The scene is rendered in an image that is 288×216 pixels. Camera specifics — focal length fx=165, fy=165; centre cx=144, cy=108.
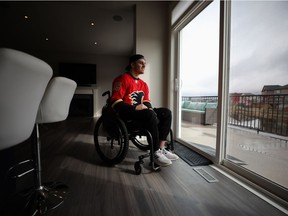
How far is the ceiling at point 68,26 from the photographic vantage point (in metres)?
2.98

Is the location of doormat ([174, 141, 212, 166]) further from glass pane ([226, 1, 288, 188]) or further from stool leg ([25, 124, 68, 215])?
stool leg ([25, 124, 68, 215])

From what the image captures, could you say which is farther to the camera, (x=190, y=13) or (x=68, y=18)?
(x=68, y=18)

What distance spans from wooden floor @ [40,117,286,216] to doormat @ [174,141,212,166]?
0.08 metres

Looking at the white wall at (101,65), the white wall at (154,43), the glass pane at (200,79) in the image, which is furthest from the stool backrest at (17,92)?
the white wall at (101,65)

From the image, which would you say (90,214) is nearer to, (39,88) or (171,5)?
(39,88)

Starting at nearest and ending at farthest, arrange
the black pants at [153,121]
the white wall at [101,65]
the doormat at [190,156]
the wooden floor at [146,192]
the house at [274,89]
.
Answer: the wooden floor at [146,192], the house at [274,89], the black pants at [153,121], the doormat at [190,156], the white wall at [101,65]

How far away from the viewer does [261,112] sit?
4.45 feet

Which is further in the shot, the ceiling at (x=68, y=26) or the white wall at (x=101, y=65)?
the white wall at (x=101, y=65)

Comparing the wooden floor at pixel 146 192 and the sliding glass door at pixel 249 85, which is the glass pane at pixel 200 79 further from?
the wooden floor at pixel 146 192

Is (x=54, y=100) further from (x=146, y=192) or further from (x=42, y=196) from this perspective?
Answer: (x=146, y=192)

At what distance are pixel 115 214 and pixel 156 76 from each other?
205 centimetres

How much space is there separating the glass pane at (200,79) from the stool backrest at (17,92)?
5.63 ft

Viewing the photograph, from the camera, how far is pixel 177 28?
245 cm

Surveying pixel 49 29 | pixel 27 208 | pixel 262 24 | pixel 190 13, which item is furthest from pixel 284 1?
pixel 49 29
